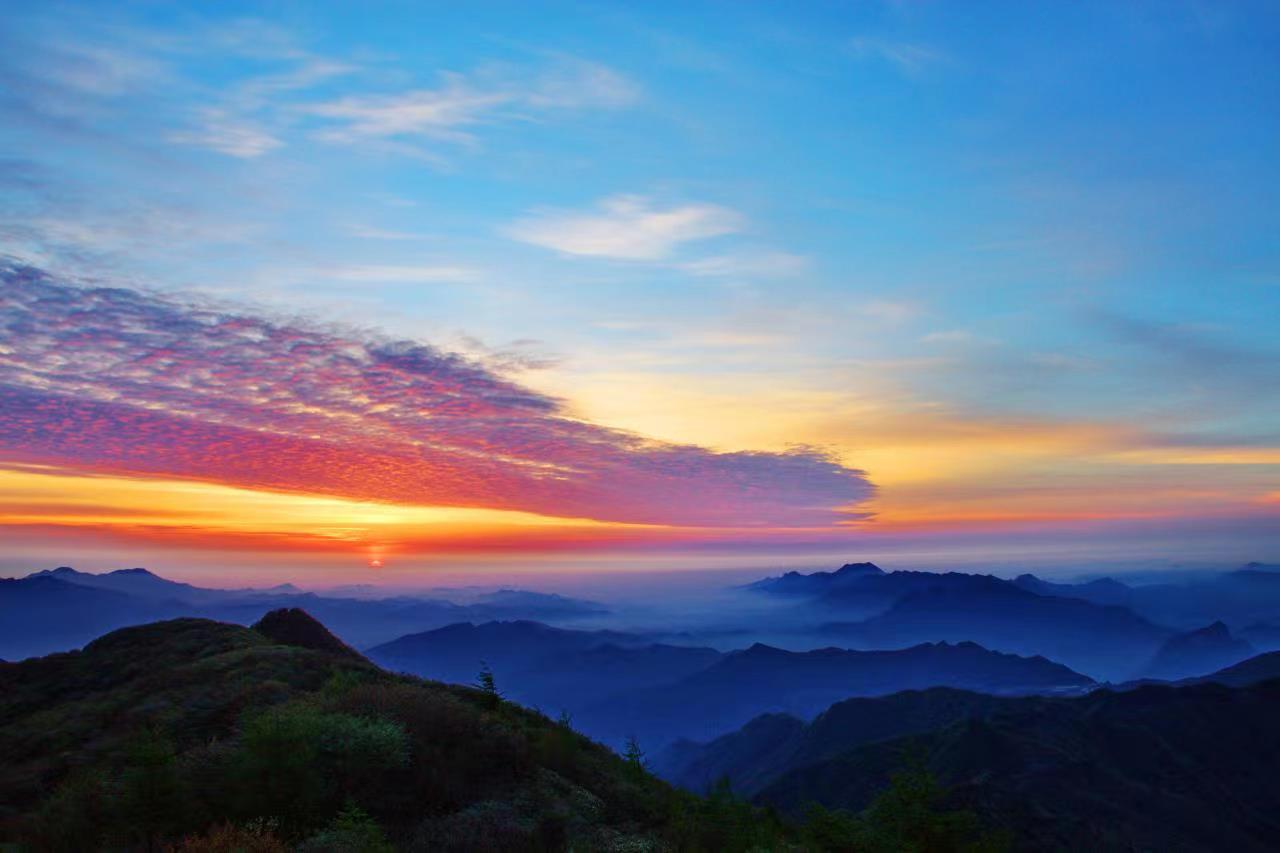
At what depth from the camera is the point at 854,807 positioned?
122 meters

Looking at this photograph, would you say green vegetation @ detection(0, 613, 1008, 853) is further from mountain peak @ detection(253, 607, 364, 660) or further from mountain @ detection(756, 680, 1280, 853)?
mountain @ detection(756, 680, 1280, 853)

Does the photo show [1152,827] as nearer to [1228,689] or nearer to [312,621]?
[1228,689]

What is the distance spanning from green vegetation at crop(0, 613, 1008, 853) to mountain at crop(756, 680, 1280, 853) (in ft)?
269

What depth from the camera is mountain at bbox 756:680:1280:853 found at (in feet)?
311

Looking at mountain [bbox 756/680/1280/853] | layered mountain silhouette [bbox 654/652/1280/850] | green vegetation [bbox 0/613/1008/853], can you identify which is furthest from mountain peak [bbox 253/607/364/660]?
mountain [bbox 756/680/1280/853]

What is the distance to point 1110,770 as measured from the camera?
4791 inches

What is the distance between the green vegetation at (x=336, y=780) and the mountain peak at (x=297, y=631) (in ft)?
31.3

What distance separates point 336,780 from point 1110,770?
145244mm

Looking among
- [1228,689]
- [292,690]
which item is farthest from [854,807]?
[292,690]

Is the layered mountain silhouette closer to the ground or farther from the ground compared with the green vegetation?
closer to the ground

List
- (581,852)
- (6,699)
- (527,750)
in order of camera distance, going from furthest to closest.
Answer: (6,699)
(527,750)
(581,852)

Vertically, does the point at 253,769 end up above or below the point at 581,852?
above

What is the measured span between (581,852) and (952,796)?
92.6 meters

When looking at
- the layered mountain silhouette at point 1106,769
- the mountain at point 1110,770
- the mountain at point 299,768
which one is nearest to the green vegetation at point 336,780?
the mountain at point 299,768
